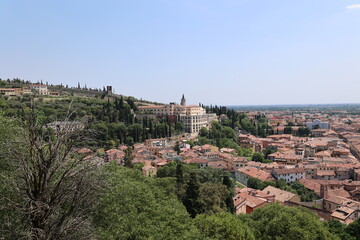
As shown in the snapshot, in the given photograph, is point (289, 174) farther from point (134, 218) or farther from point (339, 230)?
point (134, 218)

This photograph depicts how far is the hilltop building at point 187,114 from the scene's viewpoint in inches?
2734

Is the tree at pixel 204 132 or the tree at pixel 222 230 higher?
the tree at pixel 222 230

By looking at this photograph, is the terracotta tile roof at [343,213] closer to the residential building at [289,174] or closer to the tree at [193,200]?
the tree at [193,200]

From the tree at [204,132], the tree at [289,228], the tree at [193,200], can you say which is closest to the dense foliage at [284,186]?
the tree at [193,200]

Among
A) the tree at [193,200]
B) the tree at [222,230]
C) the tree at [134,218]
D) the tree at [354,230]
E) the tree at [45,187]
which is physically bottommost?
the tree at [354,230]

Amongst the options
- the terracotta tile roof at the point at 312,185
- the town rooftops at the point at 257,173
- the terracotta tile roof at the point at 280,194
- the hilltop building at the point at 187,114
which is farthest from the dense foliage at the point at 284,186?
the hilltop building at the point at 187,114

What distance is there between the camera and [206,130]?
2657 inches

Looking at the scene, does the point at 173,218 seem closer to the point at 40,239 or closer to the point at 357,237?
the point at 40,239

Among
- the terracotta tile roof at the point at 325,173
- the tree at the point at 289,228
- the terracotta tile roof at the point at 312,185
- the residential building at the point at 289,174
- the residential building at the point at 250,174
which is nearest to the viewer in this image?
the tree at the point at 289,228

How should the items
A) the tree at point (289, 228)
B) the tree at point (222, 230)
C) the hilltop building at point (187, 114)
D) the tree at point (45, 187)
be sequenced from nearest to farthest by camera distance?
the tree at point (45, 187), the tree at point (222, 230), the tree at point (289, 228), the hilltop building at point (187, 114)

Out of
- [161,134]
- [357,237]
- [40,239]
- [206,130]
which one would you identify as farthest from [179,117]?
[40,239]

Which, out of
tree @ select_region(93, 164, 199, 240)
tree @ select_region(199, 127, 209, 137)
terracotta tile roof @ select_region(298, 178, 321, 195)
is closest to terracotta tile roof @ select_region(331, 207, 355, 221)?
terracotta tile roof @ select_region(298, 178, 321, 195)

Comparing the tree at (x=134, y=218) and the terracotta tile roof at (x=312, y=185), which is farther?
the terracotta tile roof at (x=312, y=185)

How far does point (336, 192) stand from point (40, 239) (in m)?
35.8
